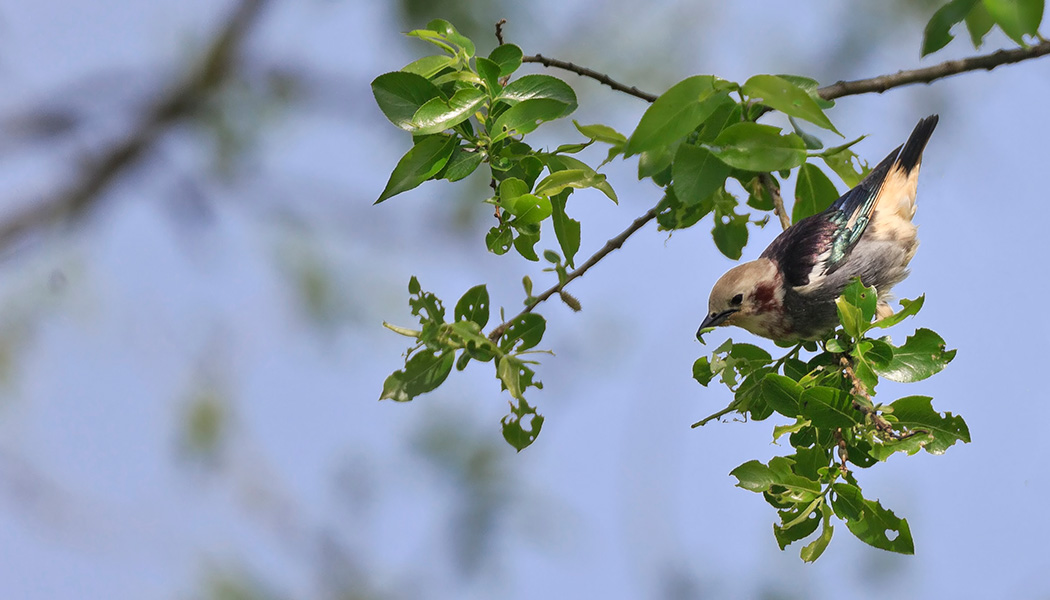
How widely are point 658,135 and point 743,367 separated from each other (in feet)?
Result: 2.30

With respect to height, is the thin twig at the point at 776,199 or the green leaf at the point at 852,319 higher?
the thin twig at the point at 776,199

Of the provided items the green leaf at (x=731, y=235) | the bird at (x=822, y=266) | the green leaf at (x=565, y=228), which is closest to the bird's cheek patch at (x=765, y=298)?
the bird at (x=822, y=266)

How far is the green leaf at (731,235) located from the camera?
2824mm

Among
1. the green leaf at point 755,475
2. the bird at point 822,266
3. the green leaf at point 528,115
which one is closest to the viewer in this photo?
the green leaf at point 755,475

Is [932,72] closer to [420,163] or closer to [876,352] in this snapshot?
[876,352]

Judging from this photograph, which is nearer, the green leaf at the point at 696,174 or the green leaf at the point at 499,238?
the green leaf at the point at 696,174

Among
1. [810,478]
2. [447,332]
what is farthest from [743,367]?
[447,332]

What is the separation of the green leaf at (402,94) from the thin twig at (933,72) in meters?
0.95

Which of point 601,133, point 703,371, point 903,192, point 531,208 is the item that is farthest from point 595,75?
point 903,192

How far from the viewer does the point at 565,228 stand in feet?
7.38

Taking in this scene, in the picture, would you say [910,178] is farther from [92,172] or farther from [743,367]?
[92,172]

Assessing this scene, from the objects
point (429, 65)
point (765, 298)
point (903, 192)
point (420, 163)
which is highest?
point (903, 192)

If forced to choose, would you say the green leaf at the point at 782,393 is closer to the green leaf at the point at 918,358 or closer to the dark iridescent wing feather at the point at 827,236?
the green leaf at the point at 918,358

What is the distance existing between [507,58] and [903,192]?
226 centimetres
